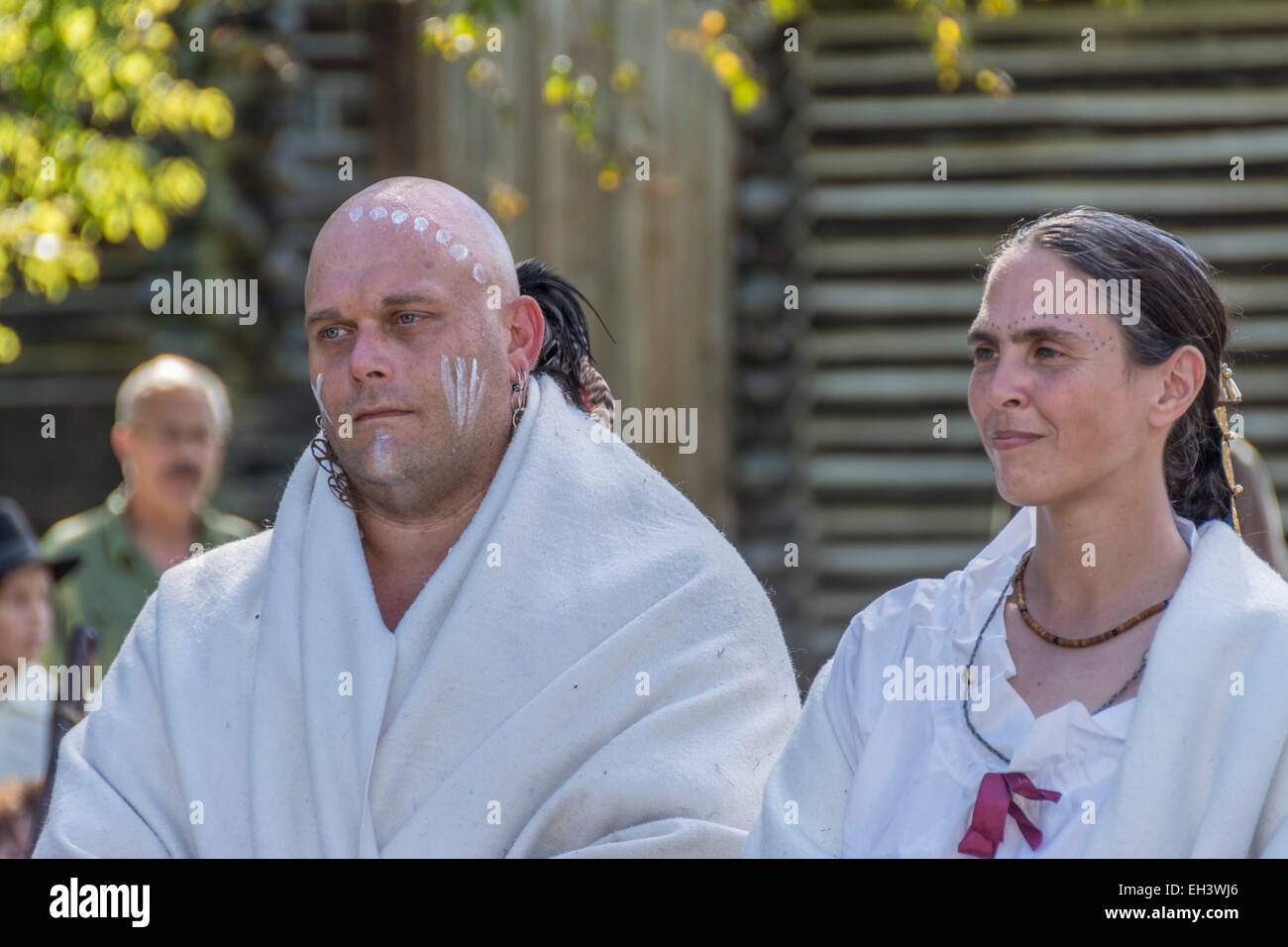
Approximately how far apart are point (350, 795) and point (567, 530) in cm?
63

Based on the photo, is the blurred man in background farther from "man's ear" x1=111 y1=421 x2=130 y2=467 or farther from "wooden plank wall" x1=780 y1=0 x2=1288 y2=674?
"wooden plank wall" x1=780 y1=0 x2=1288 y2=674

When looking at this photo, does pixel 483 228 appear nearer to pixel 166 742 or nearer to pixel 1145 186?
pixel 166 742

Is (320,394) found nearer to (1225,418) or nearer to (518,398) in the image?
(518,398)

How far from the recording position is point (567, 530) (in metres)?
3.28

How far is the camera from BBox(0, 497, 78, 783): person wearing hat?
15.8 feet

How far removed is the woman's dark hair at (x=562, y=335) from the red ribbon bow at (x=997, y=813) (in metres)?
1.34

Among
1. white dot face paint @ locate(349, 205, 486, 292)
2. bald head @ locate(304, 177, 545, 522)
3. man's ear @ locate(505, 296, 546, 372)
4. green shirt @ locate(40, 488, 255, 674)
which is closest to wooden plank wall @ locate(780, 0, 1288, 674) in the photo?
green shirt @ locate(40, 488, 255, 674)

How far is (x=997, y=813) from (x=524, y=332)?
1373 mm

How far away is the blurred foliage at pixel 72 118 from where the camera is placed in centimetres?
496

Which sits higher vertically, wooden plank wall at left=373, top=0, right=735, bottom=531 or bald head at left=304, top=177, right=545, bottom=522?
wooden plank wall at left=373, top=0, right=735, bottom=531

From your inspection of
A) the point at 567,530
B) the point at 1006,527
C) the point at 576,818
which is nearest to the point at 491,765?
the point at 576,818

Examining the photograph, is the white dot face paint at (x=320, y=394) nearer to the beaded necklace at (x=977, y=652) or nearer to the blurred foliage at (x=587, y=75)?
the beaded necklace at (x=977, y=652)

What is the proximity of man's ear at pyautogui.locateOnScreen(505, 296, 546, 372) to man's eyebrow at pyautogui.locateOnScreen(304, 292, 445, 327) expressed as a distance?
0.78ft

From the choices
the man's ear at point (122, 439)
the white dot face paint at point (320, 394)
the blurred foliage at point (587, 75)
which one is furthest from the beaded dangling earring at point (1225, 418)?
the man's ear at point (122, 439)
